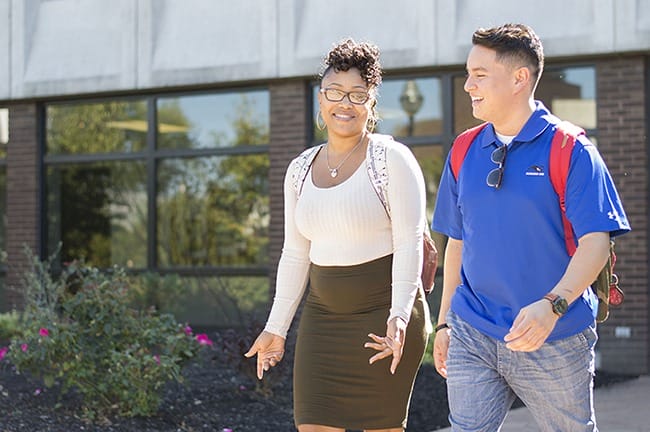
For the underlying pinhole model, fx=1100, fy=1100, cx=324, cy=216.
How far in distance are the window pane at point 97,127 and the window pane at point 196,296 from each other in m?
1.70

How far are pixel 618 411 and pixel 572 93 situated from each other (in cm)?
374

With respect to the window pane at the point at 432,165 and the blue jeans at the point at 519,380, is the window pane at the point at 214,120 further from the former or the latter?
the blue jeans at the point at 519,380

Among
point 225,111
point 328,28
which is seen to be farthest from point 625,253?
point 225,111

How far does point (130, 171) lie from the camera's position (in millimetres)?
13336

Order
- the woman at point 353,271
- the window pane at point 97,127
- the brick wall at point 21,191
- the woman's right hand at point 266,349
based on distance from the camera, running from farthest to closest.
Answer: the brick wall at point 21,191
the window pane at point 97,127
the woman's right hand at point 266,349
the woman at point 353,271

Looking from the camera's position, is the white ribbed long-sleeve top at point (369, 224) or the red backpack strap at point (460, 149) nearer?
the red backpack strap at point (460, 149)

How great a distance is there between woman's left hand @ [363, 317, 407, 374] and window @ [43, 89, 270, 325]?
8.22 m

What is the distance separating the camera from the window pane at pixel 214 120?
1239cm

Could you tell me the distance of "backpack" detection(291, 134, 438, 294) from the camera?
4.16 metres

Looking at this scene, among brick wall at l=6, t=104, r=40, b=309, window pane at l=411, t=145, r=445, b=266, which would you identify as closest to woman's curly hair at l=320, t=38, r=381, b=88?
window pane at l=411, t=145, r=445, b=266

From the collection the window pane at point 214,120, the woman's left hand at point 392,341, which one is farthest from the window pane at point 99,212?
the woman's left hand at point 392,341

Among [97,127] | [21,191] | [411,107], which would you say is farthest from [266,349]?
[21,191]

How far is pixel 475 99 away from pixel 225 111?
9.35 meters

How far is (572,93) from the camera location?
10.7 metres
